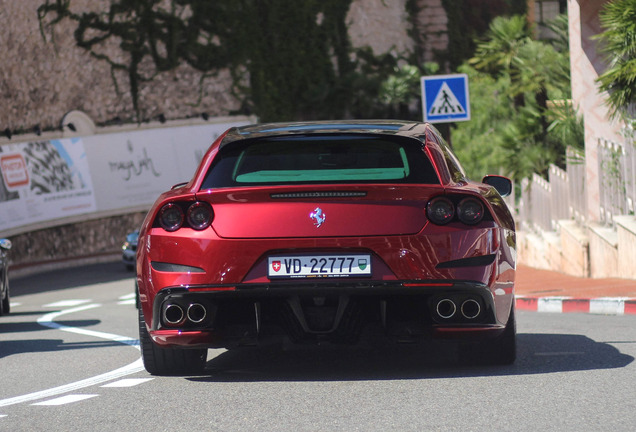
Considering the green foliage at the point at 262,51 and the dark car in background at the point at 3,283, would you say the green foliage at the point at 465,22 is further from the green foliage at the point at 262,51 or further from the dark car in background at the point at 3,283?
the dark car in background at the point at 3,283

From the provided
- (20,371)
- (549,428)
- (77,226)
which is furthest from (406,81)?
(549,428)

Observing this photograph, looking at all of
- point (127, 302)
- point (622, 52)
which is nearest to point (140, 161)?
point (127, 302)

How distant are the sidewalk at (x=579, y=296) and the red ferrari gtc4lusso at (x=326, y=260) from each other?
16.2 ft

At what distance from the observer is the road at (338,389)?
5.48 m

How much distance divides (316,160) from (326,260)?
90 cm

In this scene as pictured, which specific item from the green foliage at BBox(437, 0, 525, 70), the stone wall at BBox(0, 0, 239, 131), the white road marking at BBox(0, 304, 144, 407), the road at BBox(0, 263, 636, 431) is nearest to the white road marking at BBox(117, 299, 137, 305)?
the white road marking at BBox(0, 304, 144, 407)

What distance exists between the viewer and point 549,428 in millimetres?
5141

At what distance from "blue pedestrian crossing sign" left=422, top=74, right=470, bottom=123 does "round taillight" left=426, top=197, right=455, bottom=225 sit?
36.8 ft

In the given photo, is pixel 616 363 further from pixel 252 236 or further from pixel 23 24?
pixel 23 24

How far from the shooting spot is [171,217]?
22.0 feet

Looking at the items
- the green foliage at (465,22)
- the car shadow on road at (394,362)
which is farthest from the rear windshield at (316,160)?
the green foliage at (465,22)

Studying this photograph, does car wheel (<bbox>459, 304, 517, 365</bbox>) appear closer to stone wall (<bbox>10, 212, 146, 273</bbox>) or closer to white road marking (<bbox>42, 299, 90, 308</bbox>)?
white road marking (<bbox>42, 299, 90, 308</bbox>)

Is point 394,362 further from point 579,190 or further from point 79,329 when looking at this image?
point 579,190

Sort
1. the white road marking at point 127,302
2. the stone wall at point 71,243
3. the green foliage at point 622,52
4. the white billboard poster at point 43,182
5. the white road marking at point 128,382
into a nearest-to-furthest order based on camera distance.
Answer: the white road marking at point 128,382 < the green foliage at point 622,52 < the white road marking at point 127,302 < the white billboard poster at point 43,182 < the stone wall at point 71,243
